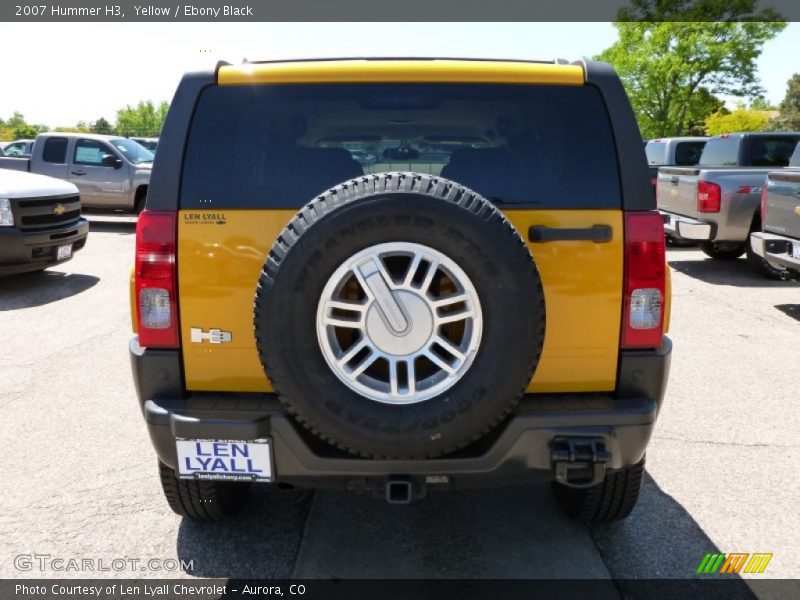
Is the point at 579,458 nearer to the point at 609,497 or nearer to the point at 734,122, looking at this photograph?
the point at 609,497

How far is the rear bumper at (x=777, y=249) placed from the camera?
6.41 metres

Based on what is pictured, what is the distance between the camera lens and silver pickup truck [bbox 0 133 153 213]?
1313cm

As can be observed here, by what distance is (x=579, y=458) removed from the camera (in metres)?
2.15

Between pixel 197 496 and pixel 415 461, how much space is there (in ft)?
3.62

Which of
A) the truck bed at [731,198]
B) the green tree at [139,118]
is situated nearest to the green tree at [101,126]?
the green tree at [139,118]

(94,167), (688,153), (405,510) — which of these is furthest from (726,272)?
(94,167)

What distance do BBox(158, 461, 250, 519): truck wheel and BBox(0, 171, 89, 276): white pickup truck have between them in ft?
18.8

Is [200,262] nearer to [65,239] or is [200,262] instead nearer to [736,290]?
[65,239]

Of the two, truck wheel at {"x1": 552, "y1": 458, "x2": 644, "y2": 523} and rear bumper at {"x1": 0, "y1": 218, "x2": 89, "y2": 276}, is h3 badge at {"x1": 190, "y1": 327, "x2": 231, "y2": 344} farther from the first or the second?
rear bumper at {"x1": 0, "y1": 218, "x2": 89, "y2": 276}

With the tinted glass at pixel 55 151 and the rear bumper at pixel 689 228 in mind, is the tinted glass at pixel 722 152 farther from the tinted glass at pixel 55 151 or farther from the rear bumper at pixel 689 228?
the tinted glass at pixel 55 151

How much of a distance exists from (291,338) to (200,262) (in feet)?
1.66

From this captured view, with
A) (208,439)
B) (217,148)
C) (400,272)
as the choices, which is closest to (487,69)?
(400,272)

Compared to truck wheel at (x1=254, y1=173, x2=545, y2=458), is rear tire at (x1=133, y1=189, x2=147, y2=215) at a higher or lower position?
lower

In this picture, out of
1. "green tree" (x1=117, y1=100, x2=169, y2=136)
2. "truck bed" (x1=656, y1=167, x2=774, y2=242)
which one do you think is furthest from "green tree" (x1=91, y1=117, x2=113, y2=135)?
"truck bed" (x1=656, y1=167, x2=774, y2=242)
